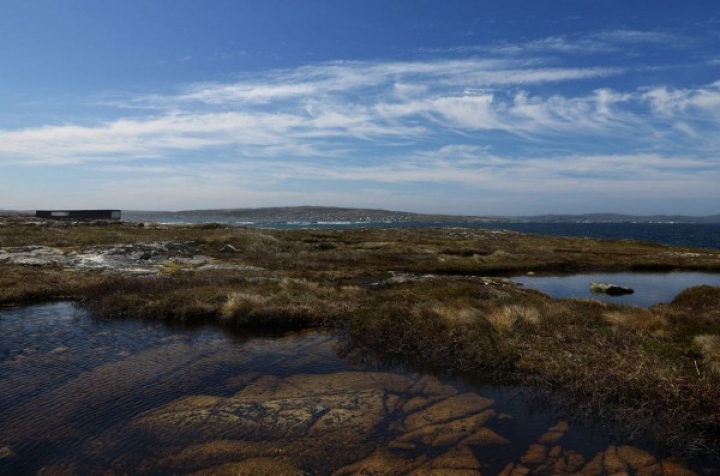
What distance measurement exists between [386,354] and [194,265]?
91.8 ft

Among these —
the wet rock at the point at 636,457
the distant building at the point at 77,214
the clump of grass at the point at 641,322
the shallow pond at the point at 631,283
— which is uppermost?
the distant building at the point at 77,214

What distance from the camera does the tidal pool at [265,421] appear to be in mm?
9617

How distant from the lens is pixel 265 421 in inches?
452

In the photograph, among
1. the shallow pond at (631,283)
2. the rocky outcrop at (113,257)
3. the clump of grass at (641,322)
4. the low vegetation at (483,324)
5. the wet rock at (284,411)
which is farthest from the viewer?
the rocky outcrop at (113,257)

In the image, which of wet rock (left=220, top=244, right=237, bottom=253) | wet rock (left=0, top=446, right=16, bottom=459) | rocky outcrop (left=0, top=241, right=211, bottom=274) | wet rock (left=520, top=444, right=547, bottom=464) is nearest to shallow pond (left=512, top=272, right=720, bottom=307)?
wet rock (left=520, top=444, right=547, bottom=464)

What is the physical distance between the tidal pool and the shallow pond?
22.6 m

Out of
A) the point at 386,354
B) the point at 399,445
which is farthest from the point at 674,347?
the point at 399,445

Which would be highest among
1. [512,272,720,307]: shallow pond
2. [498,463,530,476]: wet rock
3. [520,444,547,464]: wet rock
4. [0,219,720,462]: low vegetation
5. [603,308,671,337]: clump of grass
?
[603,308,671,337]: clump of grass

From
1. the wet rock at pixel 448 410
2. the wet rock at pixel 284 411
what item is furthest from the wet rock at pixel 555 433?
the wet rock at pixel 284 411

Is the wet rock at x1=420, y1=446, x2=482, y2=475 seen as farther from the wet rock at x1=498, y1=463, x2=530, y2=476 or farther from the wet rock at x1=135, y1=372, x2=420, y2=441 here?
the wet rock at x1=135, y1=372, x2=420, y2=441

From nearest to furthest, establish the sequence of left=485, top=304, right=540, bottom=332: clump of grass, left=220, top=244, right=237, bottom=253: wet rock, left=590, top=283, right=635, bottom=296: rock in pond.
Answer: left=485, top=304, right=540, bottom=332: clump of grass, left=590, top=283, right=635, bottom=296: rock in pond, left=220, top=244, right=237, bottom=253: wet rock

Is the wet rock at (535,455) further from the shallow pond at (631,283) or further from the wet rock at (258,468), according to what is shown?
the shallow pond at (631,283)

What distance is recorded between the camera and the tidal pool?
962 cm

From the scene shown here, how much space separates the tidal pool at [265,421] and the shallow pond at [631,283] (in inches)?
890
